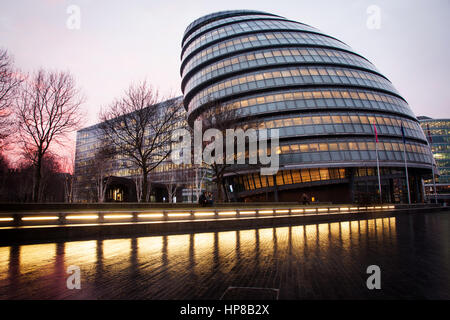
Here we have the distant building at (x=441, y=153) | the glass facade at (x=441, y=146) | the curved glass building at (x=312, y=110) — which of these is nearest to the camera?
the curved glass building at (x=312, y=110)

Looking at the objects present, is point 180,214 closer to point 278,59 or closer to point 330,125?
point 330,125

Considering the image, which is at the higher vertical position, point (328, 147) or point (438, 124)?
point (438, 124)

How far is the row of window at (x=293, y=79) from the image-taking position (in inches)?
1913

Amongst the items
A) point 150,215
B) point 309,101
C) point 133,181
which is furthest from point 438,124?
point 150,215

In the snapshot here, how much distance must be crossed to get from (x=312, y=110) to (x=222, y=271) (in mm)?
45083

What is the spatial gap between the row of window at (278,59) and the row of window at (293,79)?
1.90 meters

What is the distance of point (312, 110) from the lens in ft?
152

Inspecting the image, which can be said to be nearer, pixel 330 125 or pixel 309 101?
pixel 330 125

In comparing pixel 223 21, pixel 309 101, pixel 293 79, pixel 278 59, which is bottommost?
pixel 309 101

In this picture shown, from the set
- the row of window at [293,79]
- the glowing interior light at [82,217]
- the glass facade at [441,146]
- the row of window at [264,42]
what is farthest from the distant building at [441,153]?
the glowing interior light at [82,217]

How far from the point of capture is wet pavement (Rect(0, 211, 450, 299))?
15.0ft

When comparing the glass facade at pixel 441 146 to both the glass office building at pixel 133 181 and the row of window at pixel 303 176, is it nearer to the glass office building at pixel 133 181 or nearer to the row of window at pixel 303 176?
the row of window at pixel 303 176
